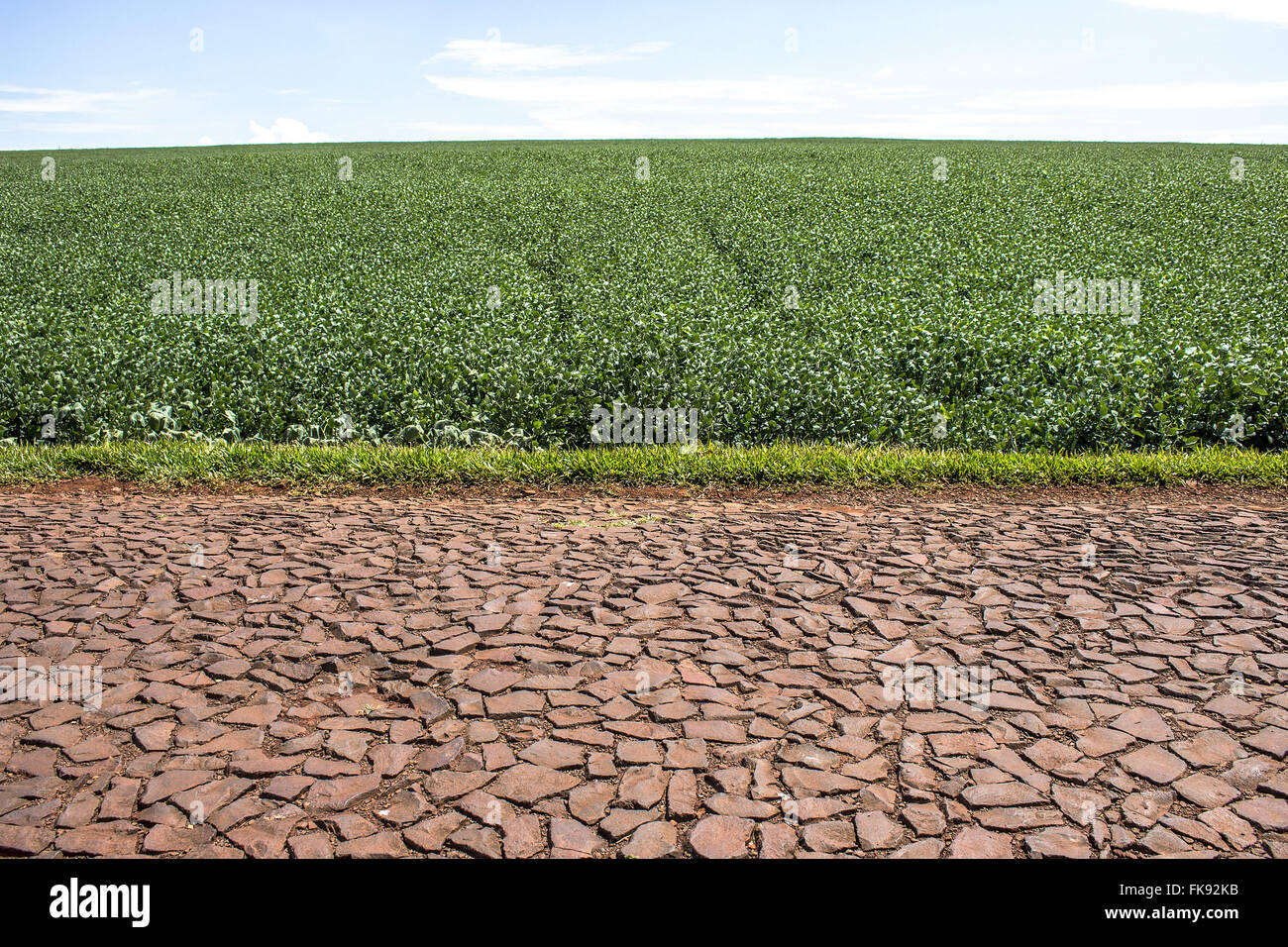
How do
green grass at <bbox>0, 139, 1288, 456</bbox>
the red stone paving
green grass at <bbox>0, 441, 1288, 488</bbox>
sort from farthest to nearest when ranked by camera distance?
green grass at <bbox>0, 139, 1288, 456</bbox> → green grass at <bbox>0, 441, 1288, 488</bbox> → the red stone paving

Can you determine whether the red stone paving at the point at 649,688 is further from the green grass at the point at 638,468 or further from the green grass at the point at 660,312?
the green grass at the point at 660,312

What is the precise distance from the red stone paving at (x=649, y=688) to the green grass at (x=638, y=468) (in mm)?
1292

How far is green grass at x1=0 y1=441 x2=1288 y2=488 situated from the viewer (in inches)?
356

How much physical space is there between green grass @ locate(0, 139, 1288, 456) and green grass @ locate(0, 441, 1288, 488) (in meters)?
0.59

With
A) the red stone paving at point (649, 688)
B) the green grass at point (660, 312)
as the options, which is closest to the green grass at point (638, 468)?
the green grass at point (660, 312)

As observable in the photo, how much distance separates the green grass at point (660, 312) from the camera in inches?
424

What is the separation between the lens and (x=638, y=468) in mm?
9172

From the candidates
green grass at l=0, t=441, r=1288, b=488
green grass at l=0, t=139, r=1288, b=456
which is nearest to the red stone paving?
green grass at l=0, t=441, r=1288, b=488

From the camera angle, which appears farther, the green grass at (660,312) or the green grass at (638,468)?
the green grass at (660,312)

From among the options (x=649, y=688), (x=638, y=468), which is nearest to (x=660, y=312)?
(x=638, y=468)

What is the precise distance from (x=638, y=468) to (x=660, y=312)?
6541mm

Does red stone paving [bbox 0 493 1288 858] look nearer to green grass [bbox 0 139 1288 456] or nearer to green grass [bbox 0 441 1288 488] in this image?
green grass [bbox 0 441 1288 488]
